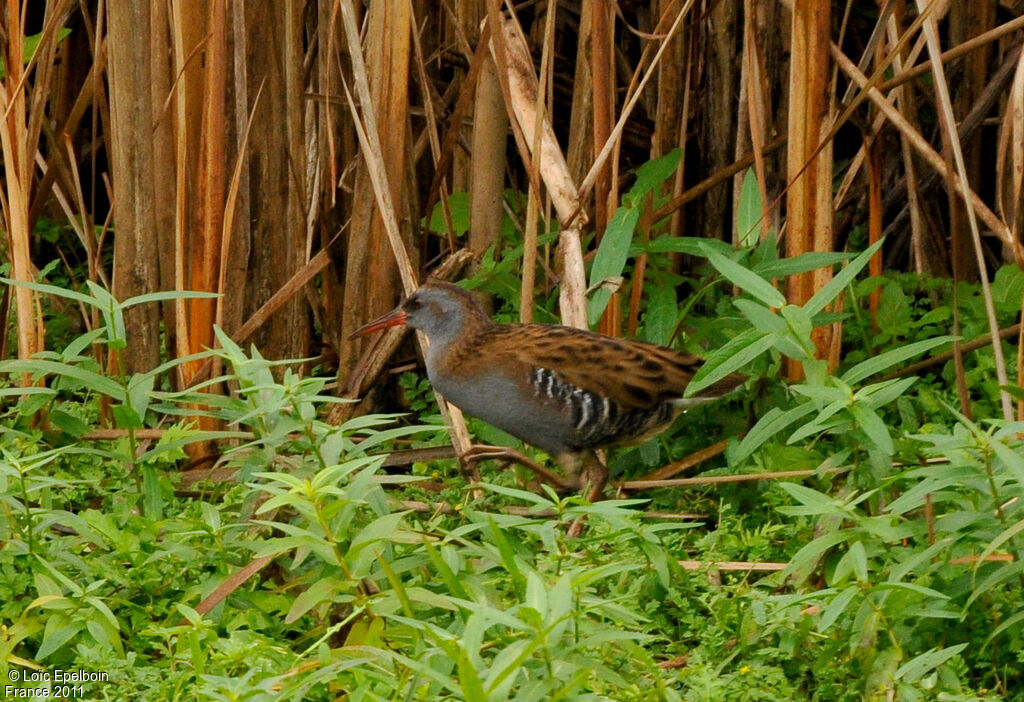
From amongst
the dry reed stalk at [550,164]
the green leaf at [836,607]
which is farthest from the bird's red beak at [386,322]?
the green leaf at [836,607]

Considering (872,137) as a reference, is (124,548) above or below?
below

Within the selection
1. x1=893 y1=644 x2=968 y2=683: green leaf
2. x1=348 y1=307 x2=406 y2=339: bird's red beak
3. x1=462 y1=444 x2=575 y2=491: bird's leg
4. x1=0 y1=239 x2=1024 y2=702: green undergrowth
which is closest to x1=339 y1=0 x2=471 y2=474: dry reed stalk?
x1=462 y1=444 x2=575 y2=491: bird's leg

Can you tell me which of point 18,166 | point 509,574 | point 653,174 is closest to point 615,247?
point 653,174

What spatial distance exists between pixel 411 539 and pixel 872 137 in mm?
2459

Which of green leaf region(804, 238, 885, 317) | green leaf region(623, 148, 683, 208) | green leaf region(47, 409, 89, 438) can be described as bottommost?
green leaf region(47, 409, 89, 438)

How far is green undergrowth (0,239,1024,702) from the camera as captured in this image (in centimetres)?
278

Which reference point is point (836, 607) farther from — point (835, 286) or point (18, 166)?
point (18, 166)

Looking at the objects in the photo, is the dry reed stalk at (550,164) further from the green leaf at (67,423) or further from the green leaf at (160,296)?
the green leaf at (67,423)

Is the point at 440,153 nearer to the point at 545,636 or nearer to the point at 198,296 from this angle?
the point at 198,296

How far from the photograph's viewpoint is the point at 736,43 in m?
5.44

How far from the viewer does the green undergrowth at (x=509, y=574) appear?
9.12ft

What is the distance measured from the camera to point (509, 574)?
9.89 feet

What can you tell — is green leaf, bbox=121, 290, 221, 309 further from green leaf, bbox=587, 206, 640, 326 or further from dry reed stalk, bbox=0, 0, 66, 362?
green leaf, bbox=587, 206, 640, 326

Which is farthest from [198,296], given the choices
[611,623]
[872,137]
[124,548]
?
[872,137]
